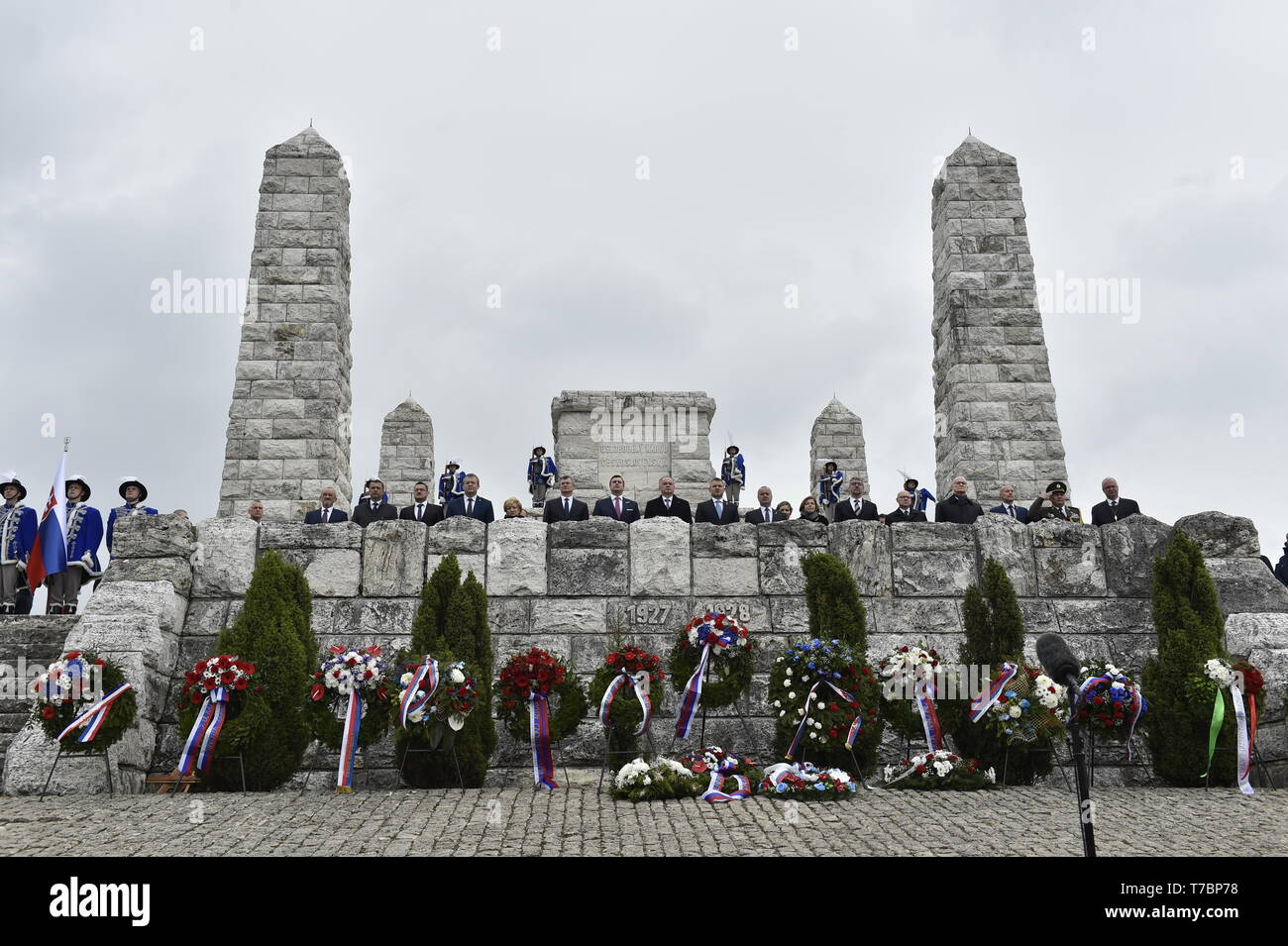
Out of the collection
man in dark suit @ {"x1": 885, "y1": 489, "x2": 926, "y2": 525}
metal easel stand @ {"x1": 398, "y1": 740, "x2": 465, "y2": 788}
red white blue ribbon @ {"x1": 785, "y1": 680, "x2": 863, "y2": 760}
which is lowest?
metal easel stand @ {"x1": 398, "y1": 740, "x2": 465, "y2": 788}

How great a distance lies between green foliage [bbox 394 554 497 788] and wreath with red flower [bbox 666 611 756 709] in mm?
1462

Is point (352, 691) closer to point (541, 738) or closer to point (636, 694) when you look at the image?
point (541, 738)

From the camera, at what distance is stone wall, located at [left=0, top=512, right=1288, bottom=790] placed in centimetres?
980

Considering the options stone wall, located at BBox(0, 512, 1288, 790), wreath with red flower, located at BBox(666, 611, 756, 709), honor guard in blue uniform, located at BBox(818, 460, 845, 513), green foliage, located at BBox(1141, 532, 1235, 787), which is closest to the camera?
green foliage, located at BBox(1141, 532, 1235, 787)

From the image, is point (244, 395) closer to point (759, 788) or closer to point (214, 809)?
point (214, 809)

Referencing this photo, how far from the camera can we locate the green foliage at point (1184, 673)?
8477 millimetres

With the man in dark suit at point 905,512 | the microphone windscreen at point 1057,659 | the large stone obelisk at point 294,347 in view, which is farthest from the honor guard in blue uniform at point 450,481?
the microphone windscreen at point 1057,659

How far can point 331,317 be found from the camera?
15.1m

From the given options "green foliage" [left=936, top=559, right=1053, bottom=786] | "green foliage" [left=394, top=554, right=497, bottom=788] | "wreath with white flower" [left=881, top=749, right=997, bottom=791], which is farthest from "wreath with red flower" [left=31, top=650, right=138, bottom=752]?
"green foliage" [left=936, top=559, right=1053, bottom=786]

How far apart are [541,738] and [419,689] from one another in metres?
0.94

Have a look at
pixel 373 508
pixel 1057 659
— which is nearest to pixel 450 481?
pixel 373 508

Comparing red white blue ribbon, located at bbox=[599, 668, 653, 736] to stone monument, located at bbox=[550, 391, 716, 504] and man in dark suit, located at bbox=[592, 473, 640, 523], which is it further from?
A: stone monument, located at bbox=[550, 391, 716, 504]

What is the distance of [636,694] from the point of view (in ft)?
27.2
